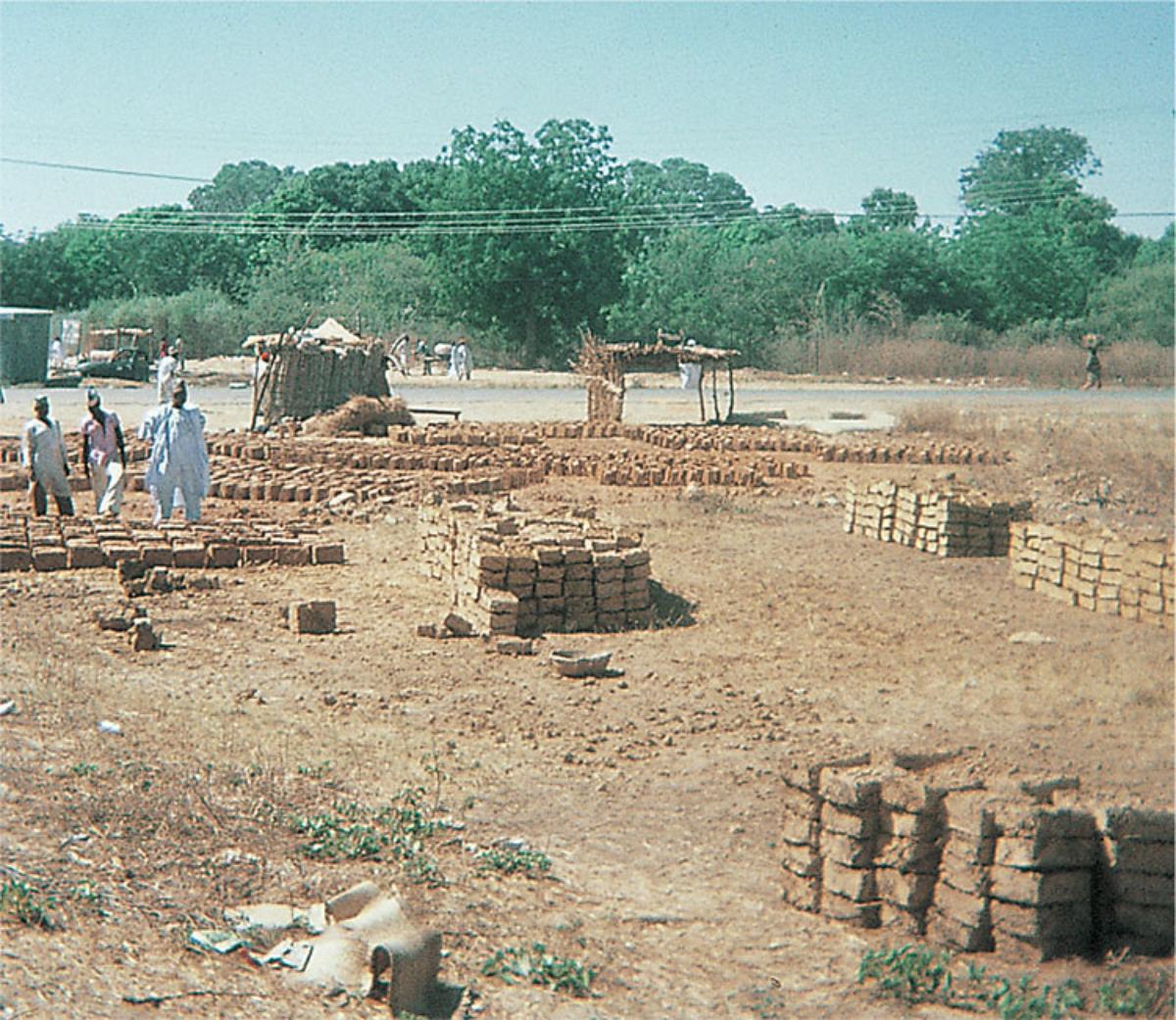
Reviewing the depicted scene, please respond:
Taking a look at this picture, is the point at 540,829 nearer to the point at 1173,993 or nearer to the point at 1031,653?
the point at 1173,993

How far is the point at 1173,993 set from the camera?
4707 mm

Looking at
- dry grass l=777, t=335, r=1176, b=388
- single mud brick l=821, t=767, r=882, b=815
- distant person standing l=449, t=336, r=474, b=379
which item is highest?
dry grass l=777, t=335, r=1176, b=388

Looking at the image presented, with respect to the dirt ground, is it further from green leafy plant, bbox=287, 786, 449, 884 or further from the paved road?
the paved road

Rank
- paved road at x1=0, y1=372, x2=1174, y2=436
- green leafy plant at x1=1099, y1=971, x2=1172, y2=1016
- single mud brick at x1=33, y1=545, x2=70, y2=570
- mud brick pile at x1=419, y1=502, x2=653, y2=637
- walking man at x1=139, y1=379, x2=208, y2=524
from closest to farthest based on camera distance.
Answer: green leafy plant at x1=1099, y1=971, x2=1172, y2=1016
mud brick pile at x1=419, y1=502, x2=653, y2=637
single mud brick at x1=33, y1=545, x2=70, y2=570
walking man at x1=139, y1=379, x2=208, y2=524
paved road at x1=0, y1=372, x2=1174, y2=436

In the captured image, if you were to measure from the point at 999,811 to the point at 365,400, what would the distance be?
1802 cm

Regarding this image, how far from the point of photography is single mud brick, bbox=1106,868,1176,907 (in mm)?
4977

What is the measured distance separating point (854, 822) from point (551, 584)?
4.84m

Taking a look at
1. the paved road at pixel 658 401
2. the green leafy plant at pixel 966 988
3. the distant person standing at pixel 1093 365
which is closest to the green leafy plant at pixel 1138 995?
the green leafy plant at pixel 966 988

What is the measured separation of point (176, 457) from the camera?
13.2m

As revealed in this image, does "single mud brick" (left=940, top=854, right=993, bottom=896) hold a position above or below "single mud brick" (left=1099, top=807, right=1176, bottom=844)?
below

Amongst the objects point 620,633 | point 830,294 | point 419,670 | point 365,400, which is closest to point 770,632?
point 620,633

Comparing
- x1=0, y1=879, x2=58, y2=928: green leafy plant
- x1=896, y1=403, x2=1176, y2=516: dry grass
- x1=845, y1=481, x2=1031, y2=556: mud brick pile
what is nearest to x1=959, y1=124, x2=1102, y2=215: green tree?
x1=896, y1=403, x2=1176, y2=516: dry grass

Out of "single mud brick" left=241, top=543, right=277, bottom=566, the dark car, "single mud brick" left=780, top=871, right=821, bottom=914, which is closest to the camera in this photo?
"single mud brick" left=780, top=871, right=821, bottom=914

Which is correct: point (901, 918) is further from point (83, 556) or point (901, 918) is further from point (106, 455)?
point (106, 455)
